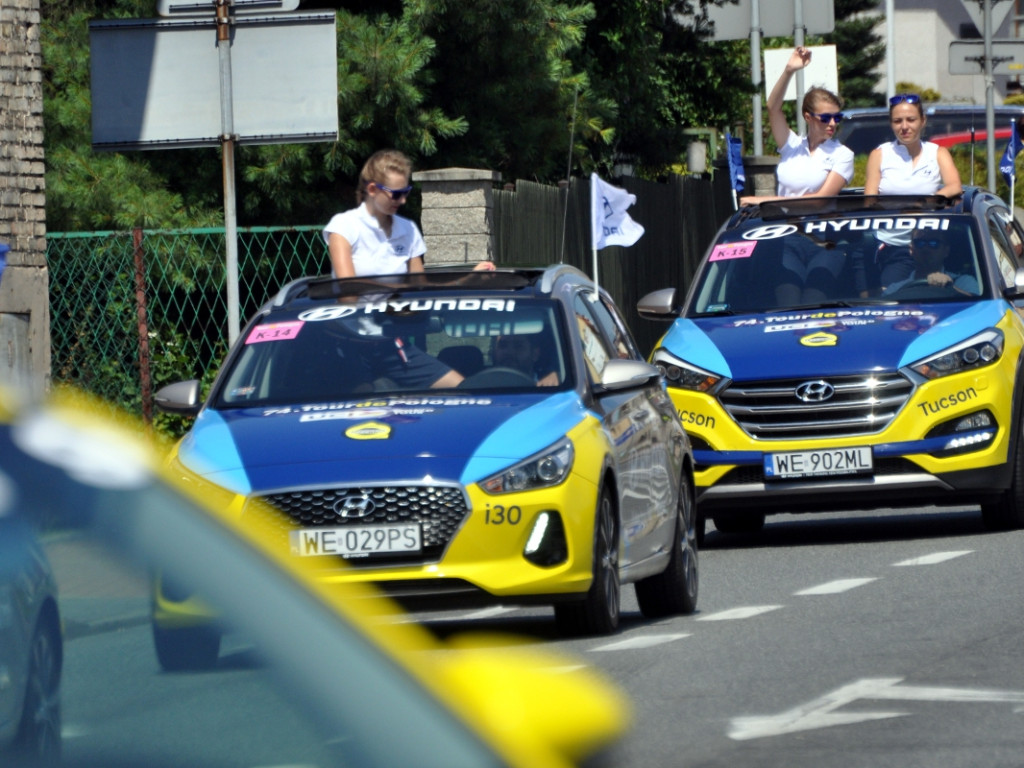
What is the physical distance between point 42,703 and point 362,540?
5.73 meters

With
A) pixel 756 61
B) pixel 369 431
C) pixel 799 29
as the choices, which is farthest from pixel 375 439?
pixel 756 61

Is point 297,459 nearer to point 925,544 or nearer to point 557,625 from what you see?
point 557,625

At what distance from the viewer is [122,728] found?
2.15 meters

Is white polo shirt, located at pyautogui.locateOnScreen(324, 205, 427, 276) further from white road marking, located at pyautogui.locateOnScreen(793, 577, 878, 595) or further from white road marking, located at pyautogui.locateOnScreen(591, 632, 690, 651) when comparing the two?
white road marking, located at pyautogui.locateOnScreen(591, 632, 690, 651)

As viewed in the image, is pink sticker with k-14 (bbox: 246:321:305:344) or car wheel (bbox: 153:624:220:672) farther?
pink sticker with k-14 (bbox: 246:321:305:344)

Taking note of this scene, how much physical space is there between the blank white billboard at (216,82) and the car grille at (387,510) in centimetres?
443

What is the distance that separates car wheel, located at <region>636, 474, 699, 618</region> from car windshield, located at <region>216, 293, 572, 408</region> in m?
1.07

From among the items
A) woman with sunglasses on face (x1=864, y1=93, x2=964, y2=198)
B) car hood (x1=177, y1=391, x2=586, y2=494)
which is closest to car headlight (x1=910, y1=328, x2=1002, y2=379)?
woman with sunglasses on face (x1=864, y1=93, x2=964, y2=198)

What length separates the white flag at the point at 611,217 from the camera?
16594 millimetres

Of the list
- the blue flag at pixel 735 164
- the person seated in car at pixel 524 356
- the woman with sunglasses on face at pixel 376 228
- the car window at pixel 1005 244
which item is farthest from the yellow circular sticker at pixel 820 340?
the blue flag at pixel 735 164

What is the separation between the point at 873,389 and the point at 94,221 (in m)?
9.42

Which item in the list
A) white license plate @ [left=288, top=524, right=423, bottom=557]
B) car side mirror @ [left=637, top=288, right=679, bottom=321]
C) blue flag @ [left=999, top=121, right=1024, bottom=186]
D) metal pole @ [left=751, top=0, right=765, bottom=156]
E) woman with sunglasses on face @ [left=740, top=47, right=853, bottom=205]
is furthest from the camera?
metal pole @ [left=751, top=0, right=765, bottom=156]

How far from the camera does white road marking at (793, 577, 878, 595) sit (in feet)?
32.4

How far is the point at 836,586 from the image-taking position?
10.1 m
